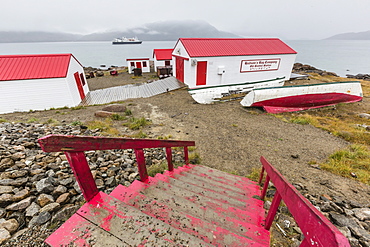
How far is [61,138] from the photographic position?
127 cm

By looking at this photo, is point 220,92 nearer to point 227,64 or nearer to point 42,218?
point 227,64

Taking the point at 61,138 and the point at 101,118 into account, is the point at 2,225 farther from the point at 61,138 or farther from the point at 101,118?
the point at 101,118

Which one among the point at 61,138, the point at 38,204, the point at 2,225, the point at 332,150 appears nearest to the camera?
the point at 61,138

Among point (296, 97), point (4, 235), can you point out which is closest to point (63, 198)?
point (4, 235)

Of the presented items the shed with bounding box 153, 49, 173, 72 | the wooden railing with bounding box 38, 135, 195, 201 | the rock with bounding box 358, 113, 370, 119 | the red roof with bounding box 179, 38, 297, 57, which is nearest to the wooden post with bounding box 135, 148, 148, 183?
the wooden railing with bounding box 38, 135, 195, 201

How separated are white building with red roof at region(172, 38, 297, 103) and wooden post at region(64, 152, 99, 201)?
1118cm

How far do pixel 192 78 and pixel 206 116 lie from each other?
18.6ft

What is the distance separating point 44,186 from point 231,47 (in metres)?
16.6

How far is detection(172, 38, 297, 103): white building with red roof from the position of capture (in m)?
13.8

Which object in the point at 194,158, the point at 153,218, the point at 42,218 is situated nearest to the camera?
the point at 153,218

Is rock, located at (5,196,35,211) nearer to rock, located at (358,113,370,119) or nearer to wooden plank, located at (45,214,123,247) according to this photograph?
wooden plank, located at (45,214,123,247)

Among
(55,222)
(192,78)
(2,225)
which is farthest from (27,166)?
(192,78)

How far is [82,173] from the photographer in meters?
1.50

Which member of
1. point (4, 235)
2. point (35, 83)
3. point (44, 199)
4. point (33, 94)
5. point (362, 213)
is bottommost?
point (33, 94)
